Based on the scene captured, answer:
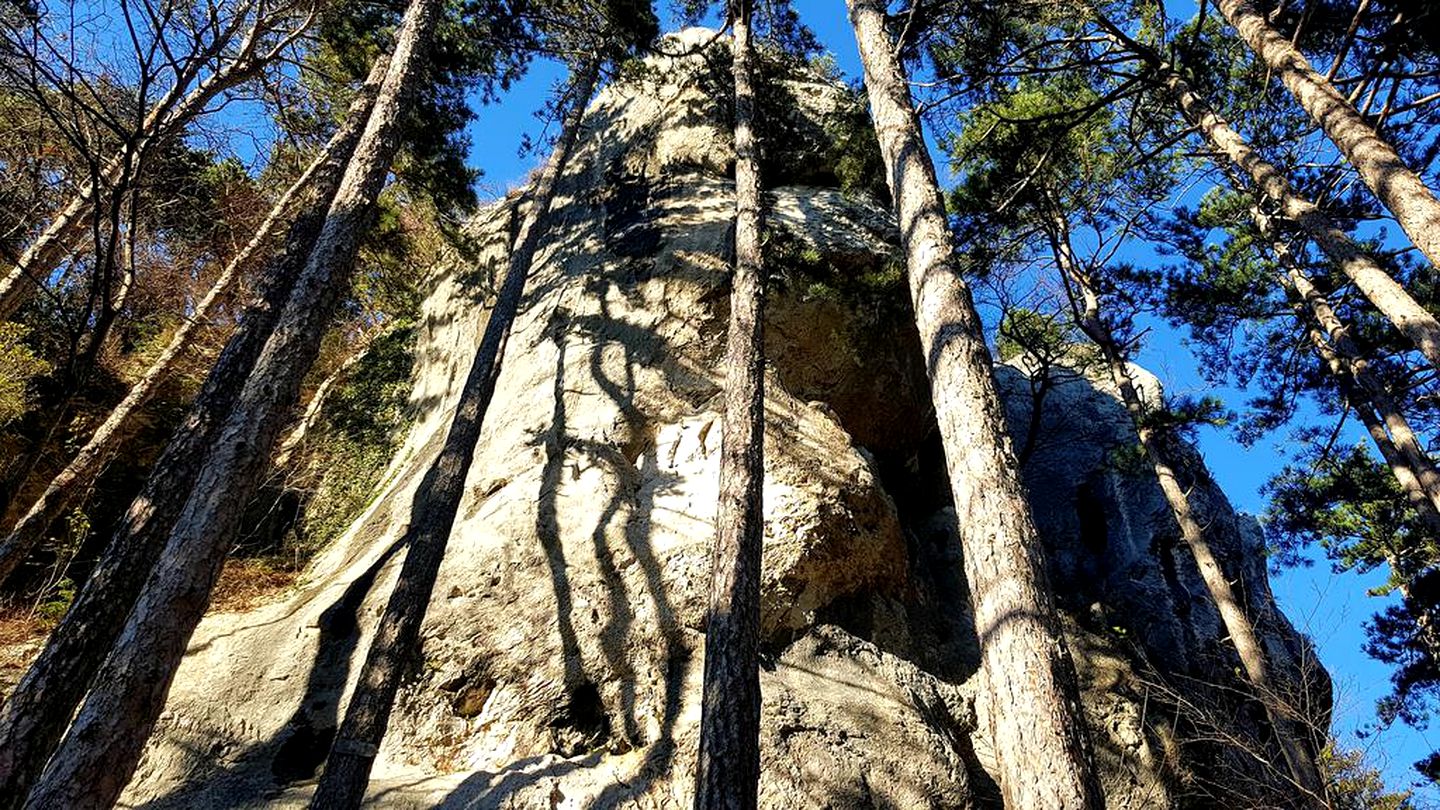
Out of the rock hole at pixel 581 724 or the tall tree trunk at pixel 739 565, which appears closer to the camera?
the tall tree trunk at pixel 739 565

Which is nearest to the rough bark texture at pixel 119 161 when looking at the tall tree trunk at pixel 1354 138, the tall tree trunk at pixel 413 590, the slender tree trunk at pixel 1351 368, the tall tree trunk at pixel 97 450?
the tall tree trunk at pixel 97 450

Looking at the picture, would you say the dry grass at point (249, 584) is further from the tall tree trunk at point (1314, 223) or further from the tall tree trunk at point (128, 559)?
the tall tree trunk at point (1314, 223)

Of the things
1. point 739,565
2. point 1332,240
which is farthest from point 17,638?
point 1332,240

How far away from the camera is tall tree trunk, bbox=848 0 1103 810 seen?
9.11 feet

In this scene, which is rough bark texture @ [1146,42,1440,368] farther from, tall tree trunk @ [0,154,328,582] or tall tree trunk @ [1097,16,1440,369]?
tall tree trunk @ [0,154,328,582]

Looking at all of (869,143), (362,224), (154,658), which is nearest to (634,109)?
(869,143)

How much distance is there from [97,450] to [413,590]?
14.8 ft

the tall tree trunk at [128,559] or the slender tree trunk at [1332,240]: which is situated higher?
the slender tree trunk at [1332,240]

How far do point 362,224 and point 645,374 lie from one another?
367 centimetres

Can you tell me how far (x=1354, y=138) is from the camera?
573cm

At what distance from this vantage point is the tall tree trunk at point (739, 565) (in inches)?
165

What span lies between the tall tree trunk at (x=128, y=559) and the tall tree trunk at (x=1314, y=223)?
908 cm

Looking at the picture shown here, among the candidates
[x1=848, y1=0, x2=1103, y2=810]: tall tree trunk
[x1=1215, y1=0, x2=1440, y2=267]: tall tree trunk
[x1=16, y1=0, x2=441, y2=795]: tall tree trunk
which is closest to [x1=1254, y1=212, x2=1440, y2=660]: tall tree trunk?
[x1=1215, y1=0, x2=1440, y2=267]: tall tree trunk

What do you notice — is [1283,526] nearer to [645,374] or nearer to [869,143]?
[869,143]
